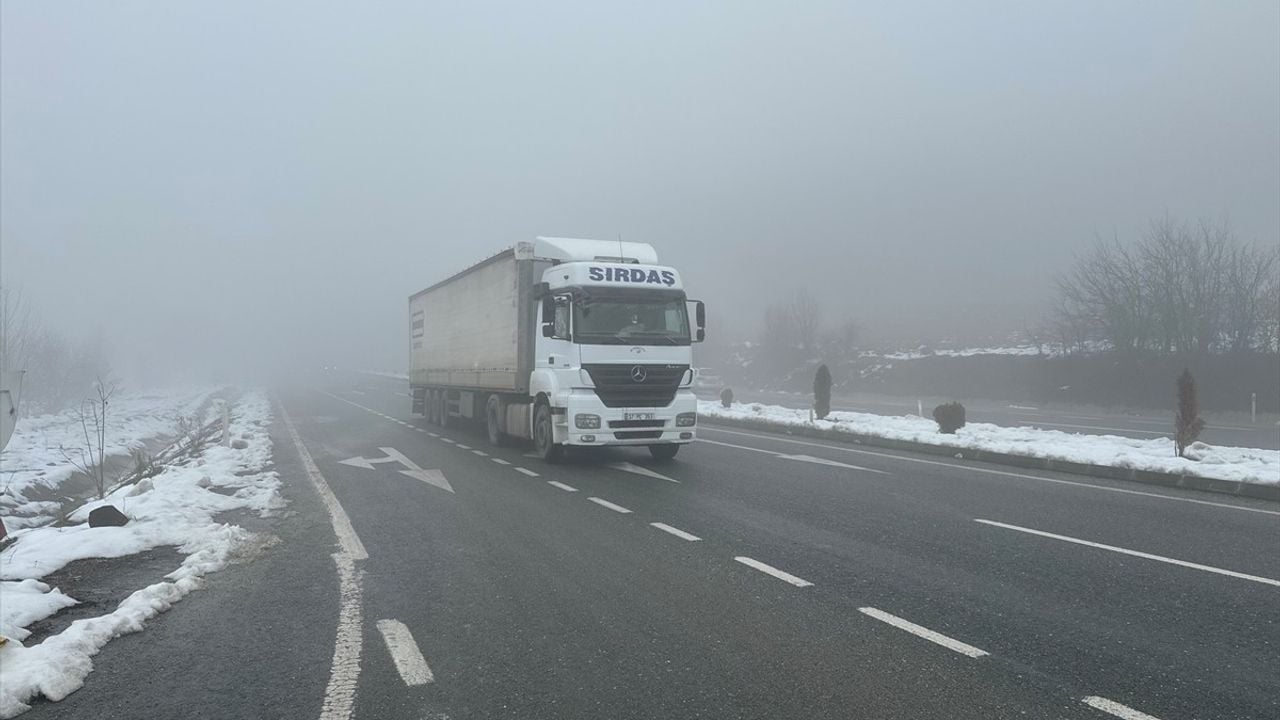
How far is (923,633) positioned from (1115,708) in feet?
3.98

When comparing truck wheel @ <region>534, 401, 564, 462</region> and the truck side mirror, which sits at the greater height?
the truck side mirror

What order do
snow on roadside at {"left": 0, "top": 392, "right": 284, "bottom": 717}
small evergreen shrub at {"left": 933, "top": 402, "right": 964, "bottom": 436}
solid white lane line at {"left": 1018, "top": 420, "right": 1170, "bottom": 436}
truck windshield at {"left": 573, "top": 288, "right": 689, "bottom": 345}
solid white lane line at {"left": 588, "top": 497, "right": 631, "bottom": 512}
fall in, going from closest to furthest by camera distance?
snow on roadside at {"left": 0, "top": 392, "right": 284, "bottom": 717}
solid white lane line at {"left": 588, "top": 497, "right": 631, "bottom": 512}
truck windshield at {"left": 573, "top": 288, "right": 689, "bottom": 345}
small evergreen shrub at {"left": 933, "top": 402, "right": 964, "bottom": 436}
solid white lane line at {"left": 1018, "top": 420, "right": 1170, "bottom": 436}

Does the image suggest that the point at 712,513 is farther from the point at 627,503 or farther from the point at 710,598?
the point at 710,598

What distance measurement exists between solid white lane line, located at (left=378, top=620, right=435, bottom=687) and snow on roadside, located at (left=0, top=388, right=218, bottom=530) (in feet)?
31.0

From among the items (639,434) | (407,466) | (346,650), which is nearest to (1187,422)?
(639,434)

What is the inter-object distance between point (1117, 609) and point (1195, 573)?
1.54 meters

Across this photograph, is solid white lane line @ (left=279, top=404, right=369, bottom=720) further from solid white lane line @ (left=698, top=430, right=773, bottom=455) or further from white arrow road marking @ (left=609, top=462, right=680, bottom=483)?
solid white lane line @ (left=698, top=430, right=773, bottom=455)

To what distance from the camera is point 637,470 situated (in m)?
12.8

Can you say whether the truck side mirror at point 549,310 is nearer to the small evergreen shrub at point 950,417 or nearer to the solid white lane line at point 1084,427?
the small evergreen shrub at point 950,417

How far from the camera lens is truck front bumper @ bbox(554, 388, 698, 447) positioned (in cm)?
1254

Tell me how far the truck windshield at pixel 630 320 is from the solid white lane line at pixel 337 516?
4418 mm

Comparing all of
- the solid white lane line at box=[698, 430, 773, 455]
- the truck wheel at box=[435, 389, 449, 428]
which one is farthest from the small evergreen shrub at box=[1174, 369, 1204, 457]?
the truck wheel at box=[435, 389, 449, 428]

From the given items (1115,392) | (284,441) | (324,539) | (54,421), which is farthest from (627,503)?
(54,421)

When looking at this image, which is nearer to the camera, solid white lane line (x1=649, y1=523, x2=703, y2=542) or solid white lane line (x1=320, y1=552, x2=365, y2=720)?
solid white lane line (x1=320, y1=552, x2=365, y2=720)
